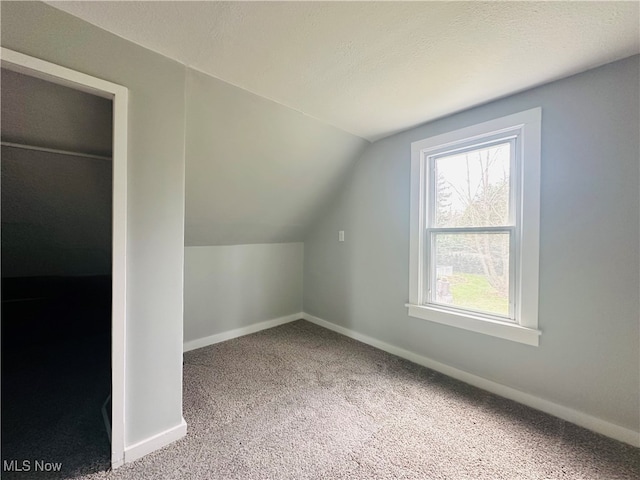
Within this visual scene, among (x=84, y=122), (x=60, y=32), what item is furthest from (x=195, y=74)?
(x=84, y=122)

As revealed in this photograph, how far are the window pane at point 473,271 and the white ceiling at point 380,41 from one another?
107cm

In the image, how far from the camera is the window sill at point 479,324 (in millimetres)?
1770

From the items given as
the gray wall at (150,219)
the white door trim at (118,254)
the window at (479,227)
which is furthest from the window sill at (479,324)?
the white door trim at (118,254)

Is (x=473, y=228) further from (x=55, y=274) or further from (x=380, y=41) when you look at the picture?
(x=55, y=274)

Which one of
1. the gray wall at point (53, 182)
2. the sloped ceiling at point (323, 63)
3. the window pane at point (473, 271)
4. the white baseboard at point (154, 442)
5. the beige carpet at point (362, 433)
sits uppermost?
the sloped ceiling at point (323, 63)

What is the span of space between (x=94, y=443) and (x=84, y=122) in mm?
1841

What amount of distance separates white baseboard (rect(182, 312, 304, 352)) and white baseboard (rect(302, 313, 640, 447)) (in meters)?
1.17

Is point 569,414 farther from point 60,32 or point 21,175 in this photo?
point 21,175

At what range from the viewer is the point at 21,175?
1860 mm

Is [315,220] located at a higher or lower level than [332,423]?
higher

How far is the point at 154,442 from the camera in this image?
140 centimetres

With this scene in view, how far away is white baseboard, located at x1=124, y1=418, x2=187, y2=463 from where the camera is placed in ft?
4.36

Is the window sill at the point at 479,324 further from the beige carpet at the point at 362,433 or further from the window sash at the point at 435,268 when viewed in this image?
the beige carpet at the point at 362,433

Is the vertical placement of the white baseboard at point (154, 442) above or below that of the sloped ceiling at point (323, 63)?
below
